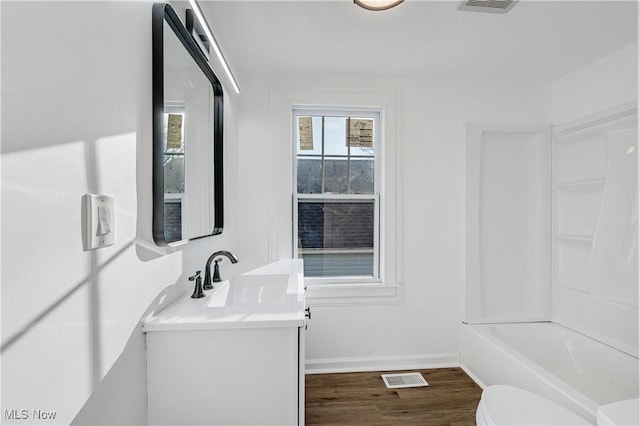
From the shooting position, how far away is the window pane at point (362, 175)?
263 cm

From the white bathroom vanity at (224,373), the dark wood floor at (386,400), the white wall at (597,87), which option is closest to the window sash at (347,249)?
the dark wood floor at (386,400)

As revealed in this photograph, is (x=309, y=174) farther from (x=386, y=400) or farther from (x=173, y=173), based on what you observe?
(x=386, y=400)

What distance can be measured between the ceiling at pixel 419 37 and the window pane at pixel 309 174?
26.8 inches

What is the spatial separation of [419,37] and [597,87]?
1374 mm

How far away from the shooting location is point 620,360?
2047 mm

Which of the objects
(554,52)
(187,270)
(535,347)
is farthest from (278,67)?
(535,347)

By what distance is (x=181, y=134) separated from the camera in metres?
1.35

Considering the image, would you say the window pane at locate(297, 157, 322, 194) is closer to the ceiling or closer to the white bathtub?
the ceiling

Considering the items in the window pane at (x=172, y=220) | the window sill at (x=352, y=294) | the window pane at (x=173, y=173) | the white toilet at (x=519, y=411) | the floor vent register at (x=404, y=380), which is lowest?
the floor vent register at (x=404, y=380)

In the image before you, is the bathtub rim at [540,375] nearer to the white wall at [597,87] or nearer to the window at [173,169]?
the white wall at [597,87]

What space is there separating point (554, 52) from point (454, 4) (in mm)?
983

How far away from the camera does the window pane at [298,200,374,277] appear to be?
2602mm

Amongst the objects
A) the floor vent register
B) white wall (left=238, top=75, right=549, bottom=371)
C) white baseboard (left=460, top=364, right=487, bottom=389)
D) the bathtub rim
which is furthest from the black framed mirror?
white baseboard (left=460, top=364, right=487, bottom=389)

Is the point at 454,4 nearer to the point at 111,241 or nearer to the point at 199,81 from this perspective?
the point at 199,81
